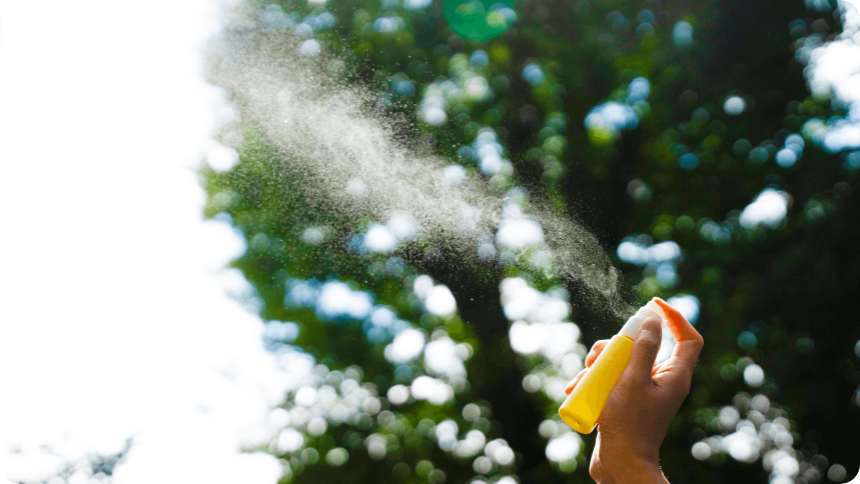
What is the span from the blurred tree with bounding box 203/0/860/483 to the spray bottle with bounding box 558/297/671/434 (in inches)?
133

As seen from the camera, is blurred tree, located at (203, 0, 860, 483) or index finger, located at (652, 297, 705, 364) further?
blurred tree, located at (203, 0, 860, 483)

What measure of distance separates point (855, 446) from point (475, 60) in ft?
22.5

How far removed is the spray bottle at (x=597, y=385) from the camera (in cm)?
129

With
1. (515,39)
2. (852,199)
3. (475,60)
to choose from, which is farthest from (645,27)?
(852,199)

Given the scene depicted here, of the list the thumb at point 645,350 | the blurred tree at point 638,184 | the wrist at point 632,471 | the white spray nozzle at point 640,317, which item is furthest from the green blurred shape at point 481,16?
the wrist at point 632,471

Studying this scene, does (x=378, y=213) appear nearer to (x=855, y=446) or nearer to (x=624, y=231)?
(x=624, y=231)

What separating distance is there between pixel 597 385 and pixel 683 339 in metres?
0.39

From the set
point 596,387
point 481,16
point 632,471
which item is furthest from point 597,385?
point 481,16

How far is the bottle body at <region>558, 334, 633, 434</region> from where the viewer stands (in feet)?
4.24

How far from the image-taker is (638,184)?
16.5ft

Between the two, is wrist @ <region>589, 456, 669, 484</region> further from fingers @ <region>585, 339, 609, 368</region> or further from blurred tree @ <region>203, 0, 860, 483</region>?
blurred tree @ <region>203, 0, 860, 483</region>

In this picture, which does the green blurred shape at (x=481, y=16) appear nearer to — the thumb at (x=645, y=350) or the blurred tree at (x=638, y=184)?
the blurred tree at (x=638, y=184)

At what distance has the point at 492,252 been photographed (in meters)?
5.38

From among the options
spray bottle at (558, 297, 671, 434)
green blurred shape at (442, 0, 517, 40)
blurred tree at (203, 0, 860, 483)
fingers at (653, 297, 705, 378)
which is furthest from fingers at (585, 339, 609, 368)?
green blurred shape at (442, 0, 517, 40)
